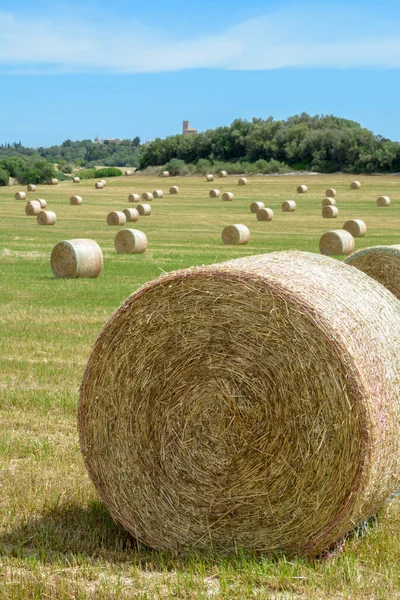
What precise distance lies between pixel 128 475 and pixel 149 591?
110cm

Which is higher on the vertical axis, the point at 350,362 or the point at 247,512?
the point at 350,362

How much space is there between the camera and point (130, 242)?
25.9m

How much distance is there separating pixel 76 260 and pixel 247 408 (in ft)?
47.7

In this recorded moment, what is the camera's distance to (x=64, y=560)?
18.7 feet

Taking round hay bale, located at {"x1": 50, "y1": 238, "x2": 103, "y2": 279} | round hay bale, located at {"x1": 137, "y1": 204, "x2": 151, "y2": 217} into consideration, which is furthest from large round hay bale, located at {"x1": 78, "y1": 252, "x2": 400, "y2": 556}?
round hay bale, located at {"x1": 137, "y1": 204, "x2": 151, "y2": 217}

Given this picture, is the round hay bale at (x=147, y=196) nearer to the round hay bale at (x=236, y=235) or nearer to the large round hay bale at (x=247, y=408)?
the round hay bale at (x=236, y=235)

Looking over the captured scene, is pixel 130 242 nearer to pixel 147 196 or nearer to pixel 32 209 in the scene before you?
pixel 32 209

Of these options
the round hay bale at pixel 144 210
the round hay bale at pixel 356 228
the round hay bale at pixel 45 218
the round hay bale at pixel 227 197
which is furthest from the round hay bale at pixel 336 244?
the round hay bale at pixel 227 197

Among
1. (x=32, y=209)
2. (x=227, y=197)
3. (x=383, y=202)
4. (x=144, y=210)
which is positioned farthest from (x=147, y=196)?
Result: (x=383, y=202)

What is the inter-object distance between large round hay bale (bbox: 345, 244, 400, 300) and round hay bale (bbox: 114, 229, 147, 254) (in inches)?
541

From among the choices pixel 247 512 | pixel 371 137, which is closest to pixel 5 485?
pixel 247 512

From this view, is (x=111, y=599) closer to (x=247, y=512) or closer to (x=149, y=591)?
(x=149, y=591)

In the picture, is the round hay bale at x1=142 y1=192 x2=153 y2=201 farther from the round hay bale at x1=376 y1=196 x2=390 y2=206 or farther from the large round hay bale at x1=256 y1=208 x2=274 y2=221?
the large round hay bale at x1=256 y1=208 x2=274 y2=221

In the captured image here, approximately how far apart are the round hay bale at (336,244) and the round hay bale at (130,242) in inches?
202
